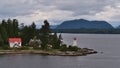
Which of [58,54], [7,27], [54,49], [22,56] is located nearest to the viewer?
[22,56]

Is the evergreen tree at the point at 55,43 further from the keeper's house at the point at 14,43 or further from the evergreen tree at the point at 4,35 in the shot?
the evergreen tree at the point at 4,35

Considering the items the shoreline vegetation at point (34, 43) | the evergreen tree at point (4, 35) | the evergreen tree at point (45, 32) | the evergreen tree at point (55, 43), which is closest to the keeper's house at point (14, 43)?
the shoreline vegetation at point (34, 43)

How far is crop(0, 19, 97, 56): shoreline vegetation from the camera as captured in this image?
101 meters

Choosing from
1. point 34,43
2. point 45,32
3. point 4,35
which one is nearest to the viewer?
point 4,35

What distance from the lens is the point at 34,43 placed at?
11100 centimetres

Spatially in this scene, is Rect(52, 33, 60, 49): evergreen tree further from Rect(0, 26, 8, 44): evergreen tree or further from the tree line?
Rect(0, 26, 8, 44): evergreen tree

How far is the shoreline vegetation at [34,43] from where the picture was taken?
101000mm

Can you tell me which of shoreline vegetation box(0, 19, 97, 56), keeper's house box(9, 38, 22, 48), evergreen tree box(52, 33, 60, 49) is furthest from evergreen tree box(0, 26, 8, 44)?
evergreen tree box(52, 33, 60, 49)

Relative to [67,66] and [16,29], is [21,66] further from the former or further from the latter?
[16,29]

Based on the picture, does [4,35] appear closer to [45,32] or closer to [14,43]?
[14,43]

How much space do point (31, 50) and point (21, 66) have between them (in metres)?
30.1

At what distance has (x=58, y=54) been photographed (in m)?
99.2

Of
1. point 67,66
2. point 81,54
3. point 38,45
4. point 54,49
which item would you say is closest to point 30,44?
point 38,45

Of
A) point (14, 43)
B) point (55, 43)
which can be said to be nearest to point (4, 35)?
point (14, 43)
